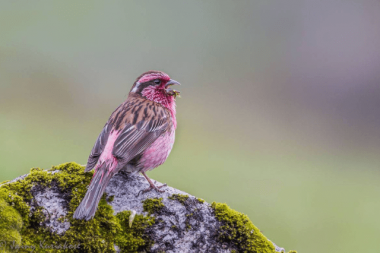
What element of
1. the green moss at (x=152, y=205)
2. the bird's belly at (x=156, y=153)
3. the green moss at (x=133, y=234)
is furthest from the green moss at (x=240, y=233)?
the bird's belly at (x=156, y=153)

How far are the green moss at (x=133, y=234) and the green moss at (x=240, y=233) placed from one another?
0.73m

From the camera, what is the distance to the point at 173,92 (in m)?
6.83

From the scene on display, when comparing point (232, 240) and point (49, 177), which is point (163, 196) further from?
point (49, 177)

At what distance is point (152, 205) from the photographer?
4.77m

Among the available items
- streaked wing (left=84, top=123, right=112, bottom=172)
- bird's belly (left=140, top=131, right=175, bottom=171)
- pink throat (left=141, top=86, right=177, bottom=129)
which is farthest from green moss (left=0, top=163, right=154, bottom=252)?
pink throat (left=141, top=86, right=177, bottom=129)

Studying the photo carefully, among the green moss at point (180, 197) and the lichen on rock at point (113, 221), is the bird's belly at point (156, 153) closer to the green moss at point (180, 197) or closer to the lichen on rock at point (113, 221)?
the lichen on rock at point (113, 221)

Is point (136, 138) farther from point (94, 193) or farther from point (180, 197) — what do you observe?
point (94, 193)

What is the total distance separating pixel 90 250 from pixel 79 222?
30 centimetres

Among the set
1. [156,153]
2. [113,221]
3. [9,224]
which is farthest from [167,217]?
[9,224]

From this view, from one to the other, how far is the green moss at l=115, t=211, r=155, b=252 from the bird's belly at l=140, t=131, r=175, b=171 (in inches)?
42.3

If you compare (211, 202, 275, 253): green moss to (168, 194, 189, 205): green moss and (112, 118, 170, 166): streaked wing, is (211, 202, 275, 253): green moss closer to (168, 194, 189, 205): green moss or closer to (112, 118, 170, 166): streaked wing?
(168, 194, 189, 205): green moss

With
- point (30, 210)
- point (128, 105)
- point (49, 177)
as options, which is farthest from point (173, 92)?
point (30, 210)

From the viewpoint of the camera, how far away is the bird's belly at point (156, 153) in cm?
563

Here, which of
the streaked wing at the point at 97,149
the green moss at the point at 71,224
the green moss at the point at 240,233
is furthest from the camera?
the streaked wing at the point at 97,149
